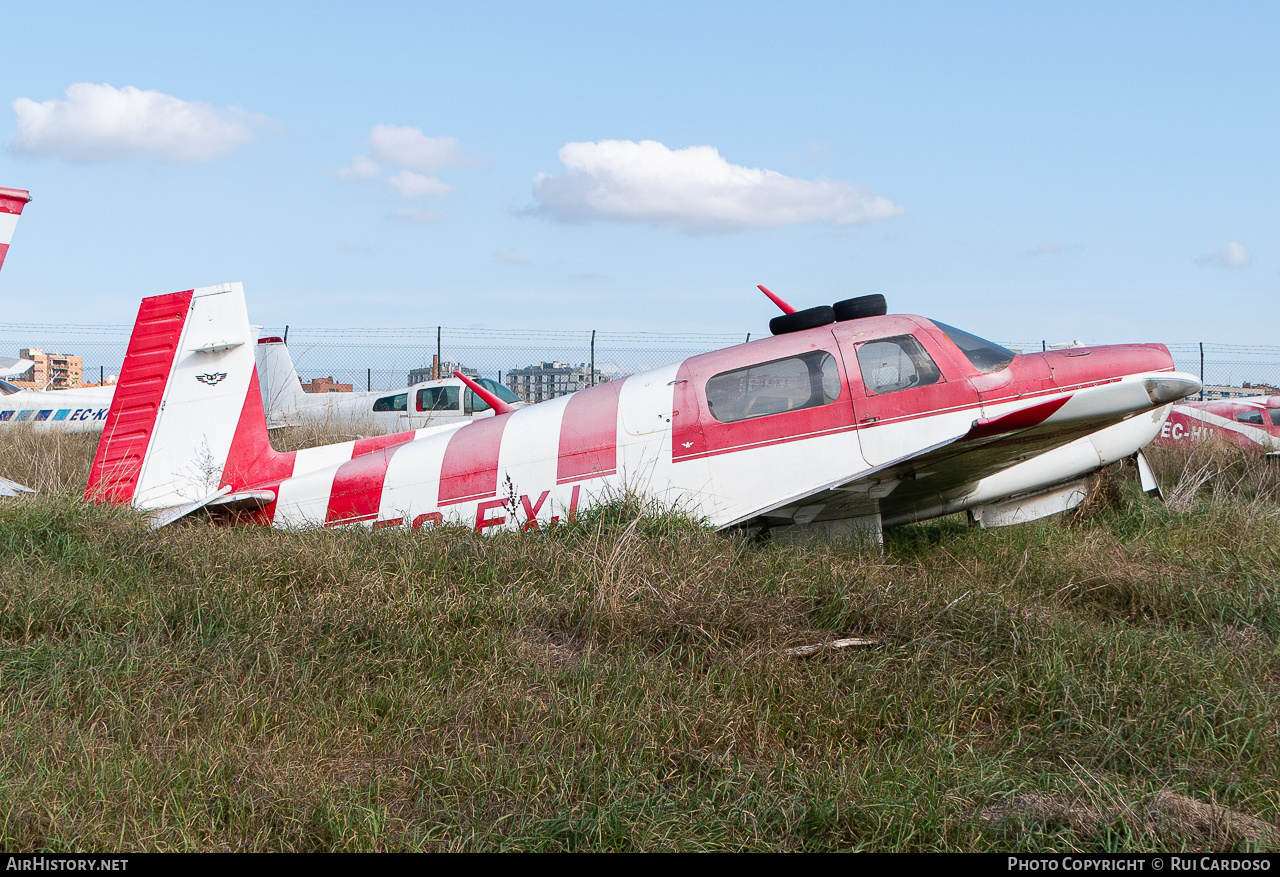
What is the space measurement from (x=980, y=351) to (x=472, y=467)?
3.62 metres

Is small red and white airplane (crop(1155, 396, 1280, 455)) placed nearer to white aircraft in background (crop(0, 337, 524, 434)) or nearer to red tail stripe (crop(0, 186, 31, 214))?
white aircraft in background (crop(0, 337, 524, 434))

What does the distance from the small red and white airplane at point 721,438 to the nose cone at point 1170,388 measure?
13mm

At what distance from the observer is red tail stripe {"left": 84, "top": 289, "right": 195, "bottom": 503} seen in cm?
657

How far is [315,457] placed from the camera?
6824 millimetres

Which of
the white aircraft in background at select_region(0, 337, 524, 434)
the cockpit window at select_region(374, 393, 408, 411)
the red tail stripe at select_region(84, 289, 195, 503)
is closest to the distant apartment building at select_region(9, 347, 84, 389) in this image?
the white aircraft in background at select_region(0, 337, 524, 434)

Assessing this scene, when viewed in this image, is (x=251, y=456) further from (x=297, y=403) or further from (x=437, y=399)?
(x=297, y=403)

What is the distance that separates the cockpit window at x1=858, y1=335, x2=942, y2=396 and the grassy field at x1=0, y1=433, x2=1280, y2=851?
1.19 m

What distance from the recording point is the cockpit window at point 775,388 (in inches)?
230

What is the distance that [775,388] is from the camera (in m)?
5.91

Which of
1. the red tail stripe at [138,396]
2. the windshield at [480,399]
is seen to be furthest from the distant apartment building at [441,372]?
the red tail stripe at [138,396]

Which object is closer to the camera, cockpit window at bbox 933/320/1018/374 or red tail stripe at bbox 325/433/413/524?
cockpit window at bbox 933/320/1018/374

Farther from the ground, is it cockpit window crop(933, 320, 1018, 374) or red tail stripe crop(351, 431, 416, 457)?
cockpit window crop(933, 320, 1018, 374)
